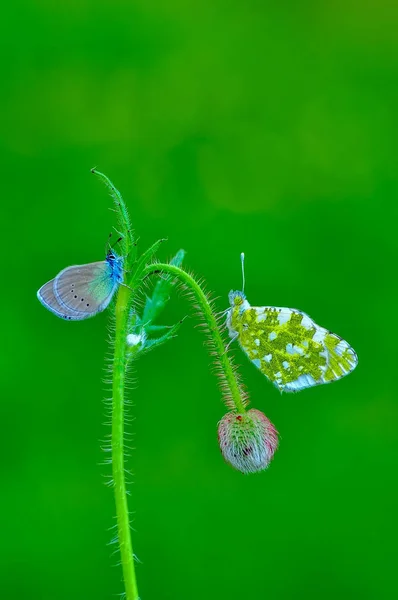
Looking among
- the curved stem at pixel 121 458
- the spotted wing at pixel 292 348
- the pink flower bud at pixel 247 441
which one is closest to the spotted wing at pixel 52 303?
the curved stem at pixel 121 458

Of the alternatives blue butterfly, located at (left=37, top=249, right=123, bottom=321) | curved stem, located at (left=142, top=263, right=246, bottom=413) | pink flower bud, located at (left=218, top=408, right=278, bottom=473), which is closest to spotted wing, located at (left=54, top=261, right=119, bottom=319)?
blue butterfly, located at (left=37, top=249, right=123, bottom=321)

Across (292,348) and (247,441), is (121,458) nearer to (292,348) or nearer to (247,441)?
(247,441)

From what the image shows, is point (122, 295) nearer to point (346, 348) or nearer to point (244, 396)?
point (244, 396)

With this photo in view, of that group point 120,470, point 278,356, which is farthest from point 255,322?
point 120,470

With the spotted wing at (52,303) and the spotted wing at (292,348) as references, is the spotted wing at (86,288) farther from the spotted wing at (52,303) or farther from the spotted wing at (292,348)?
the spotted wing at (292,348)

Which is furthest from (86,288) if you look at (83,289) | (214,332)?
(214,332)

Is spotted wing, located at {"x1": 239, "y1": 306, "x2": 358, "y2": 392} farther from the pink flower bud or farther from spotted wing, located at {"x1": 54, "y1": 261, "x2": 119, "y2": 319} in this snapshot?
spotted wing, located at {"x1": 54, "y1": 261, "x2": 119, "y2": 319}
